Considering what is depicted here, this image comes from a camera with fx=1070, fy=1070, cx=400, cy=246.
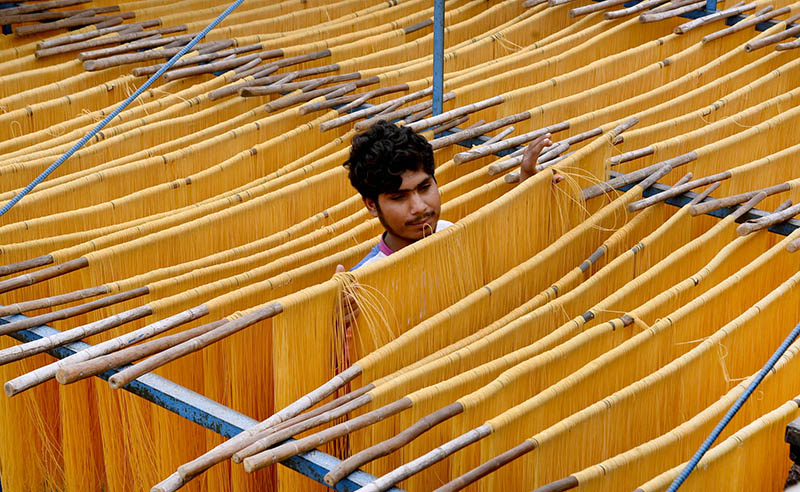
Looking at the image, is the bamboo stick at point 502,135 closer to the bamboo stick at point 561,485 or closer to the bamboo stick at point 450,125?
the bamboo stick at point 450,125

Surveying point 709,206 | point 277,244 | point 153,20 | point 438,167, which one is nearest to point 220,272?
point 277,244

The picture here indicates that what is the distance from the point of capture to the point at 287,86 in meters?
4.38

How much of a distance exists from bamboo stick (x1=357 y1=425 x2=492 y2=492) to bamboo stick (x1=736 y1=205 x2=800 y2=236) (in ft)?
4.33

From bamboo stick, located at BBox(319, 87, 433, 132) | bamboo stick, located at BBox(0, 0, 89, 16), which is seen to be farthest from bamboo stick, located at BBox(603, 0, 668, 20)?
bamboo stick, located at BBox(0, 0, 89, 16)

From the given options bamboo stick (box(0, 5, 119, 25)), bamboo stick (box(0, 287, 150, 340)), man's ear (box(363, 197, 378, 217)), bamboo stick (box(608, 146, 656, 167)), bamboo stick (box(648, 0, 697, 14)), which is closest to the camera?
bamboo stick (box(0, 287, 150, 340))

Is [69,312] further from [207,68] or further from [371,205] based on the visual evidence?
[207,68]

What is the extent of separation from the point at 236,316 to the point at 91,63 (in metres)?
2.37

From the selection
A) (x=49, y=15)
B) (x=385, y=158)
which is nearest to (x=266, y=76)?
(x=49, y=15)

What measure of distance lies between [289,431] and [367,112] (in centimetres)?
214

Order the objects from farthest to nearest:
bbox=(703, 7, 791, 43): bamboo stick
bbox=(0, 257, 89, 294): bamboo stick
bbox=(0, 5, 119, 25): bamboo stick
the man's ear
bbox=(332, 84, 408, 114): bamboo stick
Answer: bbox=(0, 5, 119, 25): bamboo stick, bbox=(703, 7, 791, 43): bamboo stick, bbox=(332, 84, 408, 114): bamboo stick, the man's ear, bbox=(0, 257, 89, 294): bamboo stick

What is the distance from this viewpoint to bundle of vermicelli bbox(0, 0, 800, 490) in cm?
248

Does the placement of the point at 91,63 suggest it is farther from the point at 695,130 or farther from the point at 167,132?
the point at 695,130

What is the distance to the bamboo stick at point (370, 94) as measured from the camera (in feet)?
14.0

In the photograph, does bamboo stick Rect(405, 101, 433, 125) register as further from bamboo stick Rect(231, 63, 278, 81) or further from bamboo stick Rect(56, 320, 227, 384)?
bamboo stick Rect(56, 320, 227, 384)
